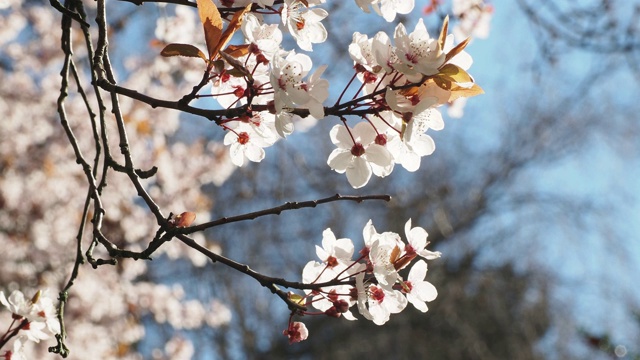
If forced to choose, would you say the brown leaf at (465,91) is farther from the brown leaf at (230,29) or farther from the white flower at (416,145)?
the brown leaf at (230,29)

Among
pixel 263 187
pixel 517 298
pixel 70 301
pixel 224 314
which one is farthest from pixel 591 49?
pixel 517 298

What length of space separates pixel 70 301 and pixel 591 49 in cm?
348

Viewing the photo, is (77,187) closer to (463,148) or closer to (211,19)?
(211,19)

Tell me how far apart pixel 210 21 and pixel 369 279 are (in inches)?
15.6

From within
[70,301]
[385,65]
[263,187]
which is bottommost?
[385,65]

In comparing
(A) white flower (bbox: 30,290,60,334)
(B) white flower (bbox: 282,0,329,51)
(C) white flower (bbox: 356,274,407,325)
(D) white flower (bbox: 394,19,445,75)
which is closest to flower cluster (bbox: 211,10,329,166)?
(B) white flower (bbox: 282,0,329,51)

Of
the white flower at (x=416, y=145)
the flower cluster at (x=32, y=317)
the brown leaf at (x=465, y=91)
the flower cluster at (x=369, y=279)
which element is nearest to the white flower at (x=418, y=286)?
the flower cluster at (x=369, y=279)

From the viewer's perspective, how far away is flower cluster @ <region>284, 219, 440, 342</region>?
974 millimetres

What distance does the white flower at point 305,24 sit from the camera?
3.32ft

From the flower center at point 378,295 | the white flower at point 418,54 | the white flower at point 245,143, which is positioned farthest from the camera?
the white flower at point 245,143

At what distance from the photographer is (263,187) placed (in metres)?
7.36

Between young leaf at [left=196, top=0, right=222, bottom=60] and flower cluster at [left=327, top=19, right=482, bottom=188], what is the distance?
0.18 meters

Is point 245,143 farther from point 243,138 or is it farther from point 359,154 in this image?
point 359,154

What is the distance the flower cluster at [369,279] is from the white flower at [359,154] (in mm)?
80
